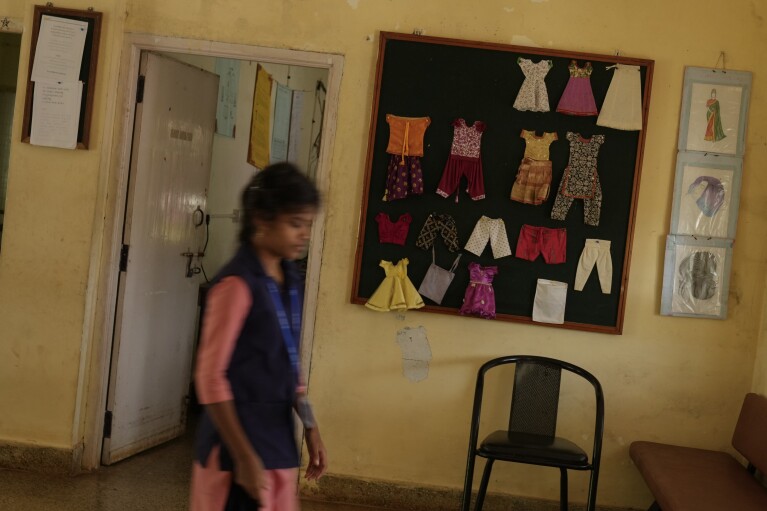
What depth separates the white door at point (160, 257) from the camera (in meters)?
4.41

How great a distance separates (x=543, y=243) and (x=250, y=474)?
2467 millimetres

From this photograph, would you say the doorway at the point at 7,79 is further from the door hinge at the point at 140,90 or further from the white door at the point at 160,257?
the door hinge at the point at 140,90

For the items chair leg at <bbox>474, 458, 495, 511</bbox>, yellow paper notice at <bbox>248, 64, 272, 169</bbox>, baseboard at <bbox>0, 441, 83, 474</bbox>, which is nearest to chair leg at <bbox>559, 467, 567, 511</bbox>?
chair leg at <bbox>474, 458, 495, 511</bbox>

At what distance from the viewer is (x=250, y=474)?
1.94 metres

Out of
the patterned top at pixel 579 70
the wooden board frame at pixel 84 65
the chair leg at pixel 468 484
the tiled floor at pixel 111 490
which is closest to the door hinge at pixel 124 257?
the wooden board frame at pixel 84 65

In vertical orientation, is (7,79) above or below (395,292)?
above

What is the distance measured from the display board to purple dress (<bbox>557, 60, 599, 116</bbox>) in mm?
34

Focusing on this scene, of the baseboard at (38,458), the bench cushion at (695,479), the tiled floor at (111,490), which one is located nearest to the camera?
the bench cushion at (695,479)

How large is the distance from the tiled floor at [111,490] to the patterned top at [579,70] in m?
2.22

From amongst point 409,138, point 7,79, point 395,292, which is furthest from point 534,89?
point 7,79

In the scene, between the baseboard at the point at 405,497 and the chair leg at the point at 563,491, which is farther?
the baseboard at the point at 405,497

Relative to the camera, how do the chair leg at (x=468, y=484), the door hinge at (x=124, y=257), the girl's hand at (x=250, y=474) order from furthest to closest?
1. the door hinge at (x=124, y=257)
2. the chair leg at (x=468, y=484)
3. the girl's hand at (x=250, y=474)

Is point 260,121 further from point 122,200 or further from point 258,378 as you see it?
point 258,378

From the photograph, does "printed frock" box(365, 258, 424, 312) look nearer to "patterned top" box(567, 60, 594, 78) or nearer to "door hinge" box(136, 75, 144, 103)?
"patterned top" box(567, 60, 594, 78)
